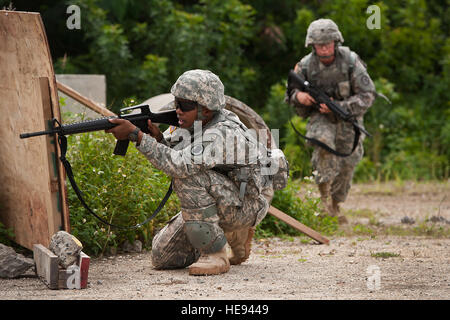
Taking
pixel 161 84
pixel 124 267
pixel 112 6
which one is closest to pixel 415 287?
pixel 124 267

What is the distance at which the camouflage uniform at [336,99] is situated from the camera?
749 cm

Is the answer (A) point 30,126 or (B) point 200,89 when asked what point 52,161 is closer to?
(A) point 30,126

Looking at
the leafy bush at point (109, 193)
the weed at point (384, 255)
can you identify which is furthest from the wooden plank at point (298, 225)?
the leafy bush at point (109, 193)

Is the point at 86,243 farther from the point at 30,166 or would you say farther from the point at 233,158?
the point at 233,158

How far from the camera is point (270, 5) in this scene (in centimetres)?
1334

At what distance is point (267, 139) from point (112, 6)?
6.19m

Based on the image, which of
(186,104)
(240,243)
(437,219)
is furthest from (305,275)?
(437,219)

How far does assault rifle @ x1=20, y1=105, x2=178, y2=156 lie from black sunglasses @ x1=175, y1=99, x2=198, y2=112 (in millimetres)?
115

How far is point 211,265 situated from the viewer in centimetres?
474

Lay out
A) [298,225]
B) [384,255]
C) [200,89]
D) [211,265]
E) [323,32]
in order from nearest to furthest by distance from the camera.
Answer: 1. [200,89]
2. [211,265]
3. [384,255]
4. [298,225]
5. [323,32]

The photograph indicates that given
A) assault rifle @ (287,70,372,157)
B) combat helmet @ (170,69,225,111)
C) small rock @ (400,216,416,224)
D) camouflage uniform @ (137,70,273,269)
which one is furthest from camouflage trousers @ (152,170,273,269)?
small rock @ (400,216,416,224)

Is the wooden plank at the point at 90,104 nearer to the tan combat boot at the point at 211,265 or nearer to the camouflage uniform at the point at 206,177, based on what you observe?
the camouflage uniform at the point at 206,177

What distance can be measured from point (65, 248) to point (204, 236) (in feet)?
2.83
